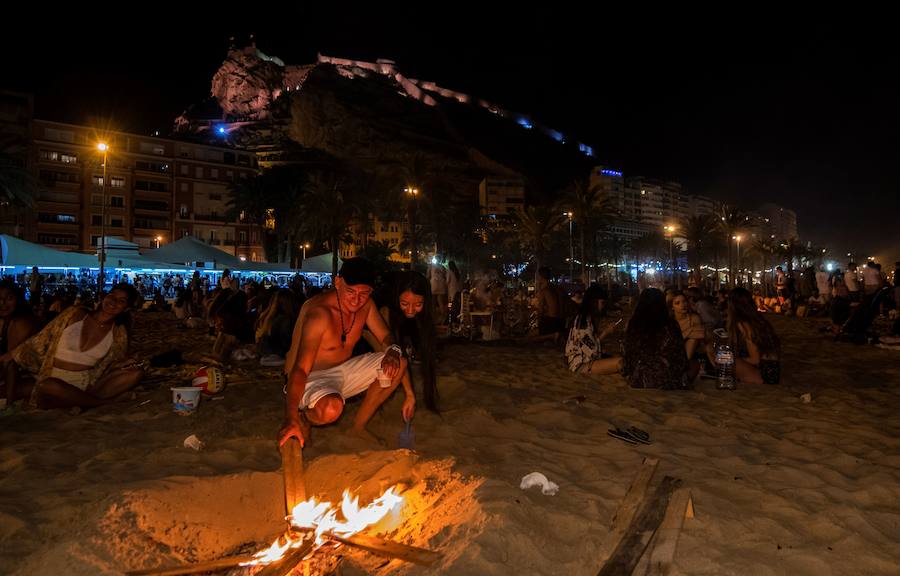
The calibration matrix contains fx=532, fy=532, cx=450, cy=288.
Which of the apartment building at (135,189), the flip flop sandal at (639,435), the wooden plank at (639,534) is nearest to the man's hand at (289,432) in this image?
the wooden plank at (639,534)

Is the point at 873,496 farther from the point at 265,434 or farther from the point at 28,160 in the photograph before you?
the point at 28,160

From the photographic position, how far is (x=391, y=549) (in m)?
2.65

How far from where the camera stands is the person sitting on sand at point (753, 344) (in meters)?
6.61

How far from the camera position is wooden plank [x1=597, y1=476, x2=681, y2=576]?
2.43 metres

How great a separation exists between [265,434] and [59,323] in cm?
267

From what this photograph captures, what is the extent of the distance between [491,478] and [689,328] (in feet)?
14.0

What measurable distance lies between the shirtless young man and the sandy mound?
0.45 m

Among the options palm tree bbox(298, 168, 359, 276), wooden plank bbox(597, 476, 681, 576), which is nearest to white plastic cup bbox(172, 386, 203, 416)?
wooden plank bbox(597, 476, 681, 576)

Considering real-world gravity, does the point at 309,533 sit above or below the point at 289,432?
below

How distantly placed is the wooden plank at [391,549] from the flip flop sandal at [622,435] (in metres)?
2.36

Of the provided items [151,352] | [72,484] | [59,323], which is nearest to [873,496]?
[72,484]

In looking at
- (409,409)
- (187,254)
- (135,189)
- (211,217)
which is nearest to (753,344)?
(409,409)

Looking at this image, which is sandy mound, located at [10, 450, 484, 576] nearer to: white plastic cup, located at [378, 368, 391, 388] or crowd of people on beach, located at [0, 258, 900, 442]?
Answer: crowd of people on beach, located at [0, 258, 900, 442]

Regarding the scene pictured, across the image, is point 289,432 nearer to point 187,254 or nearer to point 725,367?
point 725,367
